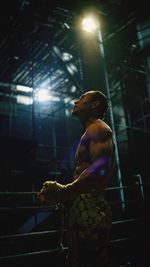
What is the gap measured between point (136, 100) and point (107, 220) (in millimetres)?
12228

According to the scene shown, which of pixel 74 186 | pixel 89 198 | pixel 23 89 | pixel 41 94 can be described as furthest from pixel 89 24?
pixel 23 89

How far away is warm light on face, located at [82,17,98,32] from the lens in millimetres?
7775

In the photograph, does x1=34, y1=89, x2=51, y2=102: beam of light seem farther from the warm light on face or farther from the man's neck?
the man's neck

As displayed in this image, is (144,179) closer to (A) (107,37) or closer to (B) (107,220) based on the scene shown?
(A) (107,37)

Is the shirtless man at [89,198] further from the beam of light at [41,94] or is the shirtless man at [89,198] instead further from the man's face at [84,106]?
the beam of light at [41,94]

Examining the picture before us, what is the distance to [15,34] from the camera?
8.79m

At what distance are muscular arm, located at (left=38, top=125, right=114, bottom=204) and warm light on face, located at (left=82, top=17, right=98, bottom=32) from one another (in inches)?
228

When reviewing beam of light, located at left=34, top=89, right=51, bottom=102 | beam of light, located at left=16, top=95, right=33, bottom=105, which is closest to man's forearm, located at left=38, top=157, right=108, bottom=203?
beam of light, located at left=34, top=89, right=51, bottom=102

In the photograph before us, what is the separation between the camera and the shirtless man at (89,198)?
7.79 feet

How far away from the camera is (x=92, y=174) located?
2451 millimetres

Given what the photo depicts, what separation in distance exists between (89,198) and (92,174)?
0.33 metres

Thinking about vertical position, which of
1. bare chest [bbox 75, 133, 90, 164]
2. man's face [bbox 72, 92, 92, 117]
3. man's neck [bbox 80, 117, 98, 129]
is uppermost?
man's face [bbox 72, 92, 92, 117]

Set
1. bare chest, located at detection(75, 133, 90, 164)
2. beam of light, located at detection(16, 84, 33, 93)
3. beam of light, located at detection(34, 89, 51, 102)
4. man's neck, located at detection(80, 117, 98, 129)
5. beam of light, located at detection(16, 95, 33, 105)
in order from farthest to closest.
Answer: beam of light, located at detection(16, 95, 33, 105) → beam of light, located at detection(16, 84, 33, 93) → beam of light, located at detection(34, 89, 51, 102) → man's neck, located at detection(80, 117, 98, 129) → bare chest, located at detection(75, 133, 90, 164)

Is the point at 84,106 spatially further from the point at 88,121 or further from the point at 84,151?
the point at 84,151
